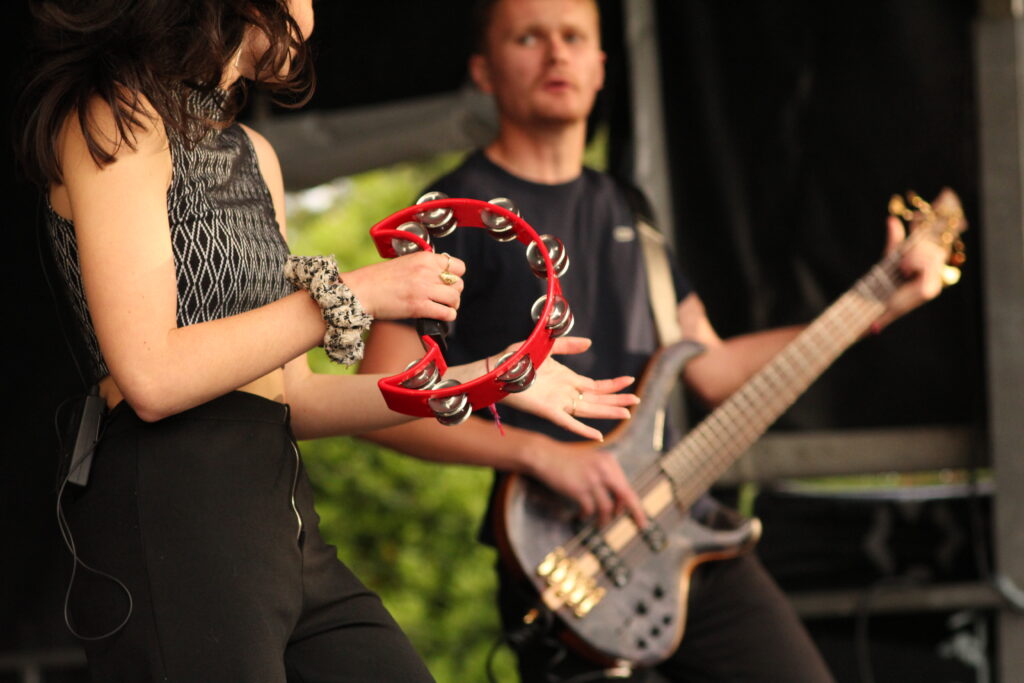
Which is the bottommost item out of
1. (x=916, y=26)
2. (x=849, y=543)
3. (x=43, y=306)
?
(x=849, y=543)

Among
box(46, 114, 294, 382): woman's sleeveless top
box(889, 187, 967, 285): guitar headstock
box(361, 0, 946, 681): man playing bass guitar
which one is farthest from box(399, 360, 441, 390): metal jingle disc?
box(889, 187, 967, 285): guitar headstock

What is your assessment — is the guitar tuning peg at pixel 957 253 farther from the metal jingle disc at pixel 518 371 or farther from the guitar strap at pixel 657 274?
the metal jingle disc at pixel 518 371

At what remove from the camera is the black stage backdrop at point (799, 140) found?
3.59 metres

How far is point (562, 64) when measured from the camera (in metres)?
3.09

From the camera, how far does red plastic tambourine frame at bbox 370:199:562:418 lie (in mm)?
1613

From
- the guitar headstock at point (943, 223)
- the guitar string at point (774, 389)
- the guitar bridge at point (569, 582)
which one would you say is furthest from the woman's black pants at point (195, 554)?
the guitar headstock at point (943, 223)

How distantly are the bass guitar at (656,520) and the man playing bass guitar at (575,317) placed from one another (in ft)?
0.20

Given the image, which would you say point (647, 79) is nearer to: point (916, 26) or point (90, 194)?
point (916, 26)

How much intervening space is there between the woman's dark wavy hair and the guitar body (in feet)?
4.40

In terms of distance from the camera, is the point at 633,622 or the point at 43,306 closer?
the point at 633,622

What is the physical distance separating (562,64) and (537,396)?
157 cm

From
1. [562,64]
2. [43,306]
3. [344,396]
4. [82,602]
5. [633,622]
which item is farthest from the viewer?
[43,306]

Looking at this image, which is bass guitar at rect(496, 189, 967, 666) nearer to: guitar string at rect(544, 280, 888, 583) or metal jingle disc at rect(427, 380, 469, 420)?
guitar string at rect(544, 280, 888, 583)

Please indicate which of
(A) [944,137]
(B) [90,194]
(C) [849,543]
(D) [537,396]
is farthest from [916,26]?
(B) [90,194]
